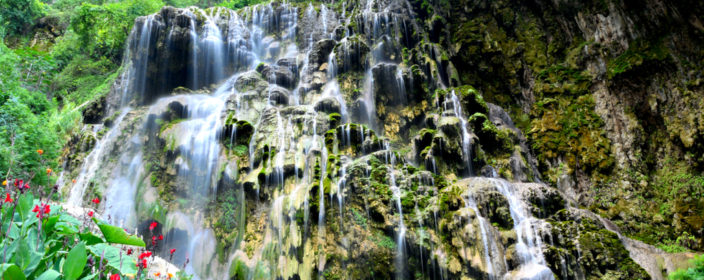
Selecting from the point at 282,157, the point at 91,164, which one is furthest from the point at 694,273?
the point at 91,164

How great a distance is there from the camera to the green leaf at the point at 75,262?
2.35 meters

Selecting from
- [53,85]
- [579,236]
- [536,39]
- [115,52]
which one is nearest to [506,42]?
[536,39]

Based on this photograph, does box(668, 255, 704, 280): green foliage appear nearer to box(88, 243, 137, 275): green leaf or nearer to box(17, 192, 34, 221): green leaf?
box(88, 243, 137, 275): green leaf

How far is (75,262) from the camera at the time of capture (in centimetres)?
239

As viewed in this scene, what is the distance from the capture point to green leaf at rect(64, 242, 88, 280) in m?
2.35

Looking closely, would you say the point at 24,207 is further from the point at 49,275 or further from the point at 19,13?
the point at 19,13

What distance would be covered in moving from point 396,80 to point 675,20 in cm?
1068

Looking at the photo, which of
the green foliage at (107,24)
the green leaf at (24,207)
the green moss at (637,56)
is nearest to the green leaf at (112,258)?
the green leaf at (24,207)

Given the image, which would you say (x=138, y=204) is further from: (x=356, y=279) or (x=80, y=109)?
(x=356, y=279)

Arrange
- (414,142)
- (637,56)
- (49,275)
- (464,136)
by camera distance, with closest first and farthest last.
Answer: (49,275), (464,136), (637,56), (414,142)

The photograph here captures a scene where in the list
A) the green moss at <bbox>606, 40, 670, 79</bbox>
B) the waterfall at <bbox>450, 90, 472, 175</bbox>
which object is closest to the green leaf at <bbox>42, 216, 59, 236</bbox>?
the waterfall at <bbox>450, 90, 472, 175</bbox>

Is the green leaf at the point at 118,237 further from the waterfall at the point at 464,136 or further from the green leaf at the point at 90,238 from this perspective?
the waterfall at the point at 464,136

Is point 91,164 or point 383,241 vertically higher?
point 91,164

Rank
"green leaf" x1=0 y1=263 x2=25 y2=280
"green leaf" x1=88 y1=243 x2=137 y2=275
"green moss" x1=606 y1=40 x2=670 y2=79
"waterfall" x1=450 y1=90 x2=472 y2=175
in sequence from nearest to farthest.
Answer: "green leaf" x1=0 y1=263 x2=25 y2=280 → "green leaf" x1=88 y1=243 x2=137 y2=275 → "waterfall" x1=450 y1=90 x2=472 y2=175 → "green moss" x1=606 y1=40 x2=670 y2=79
